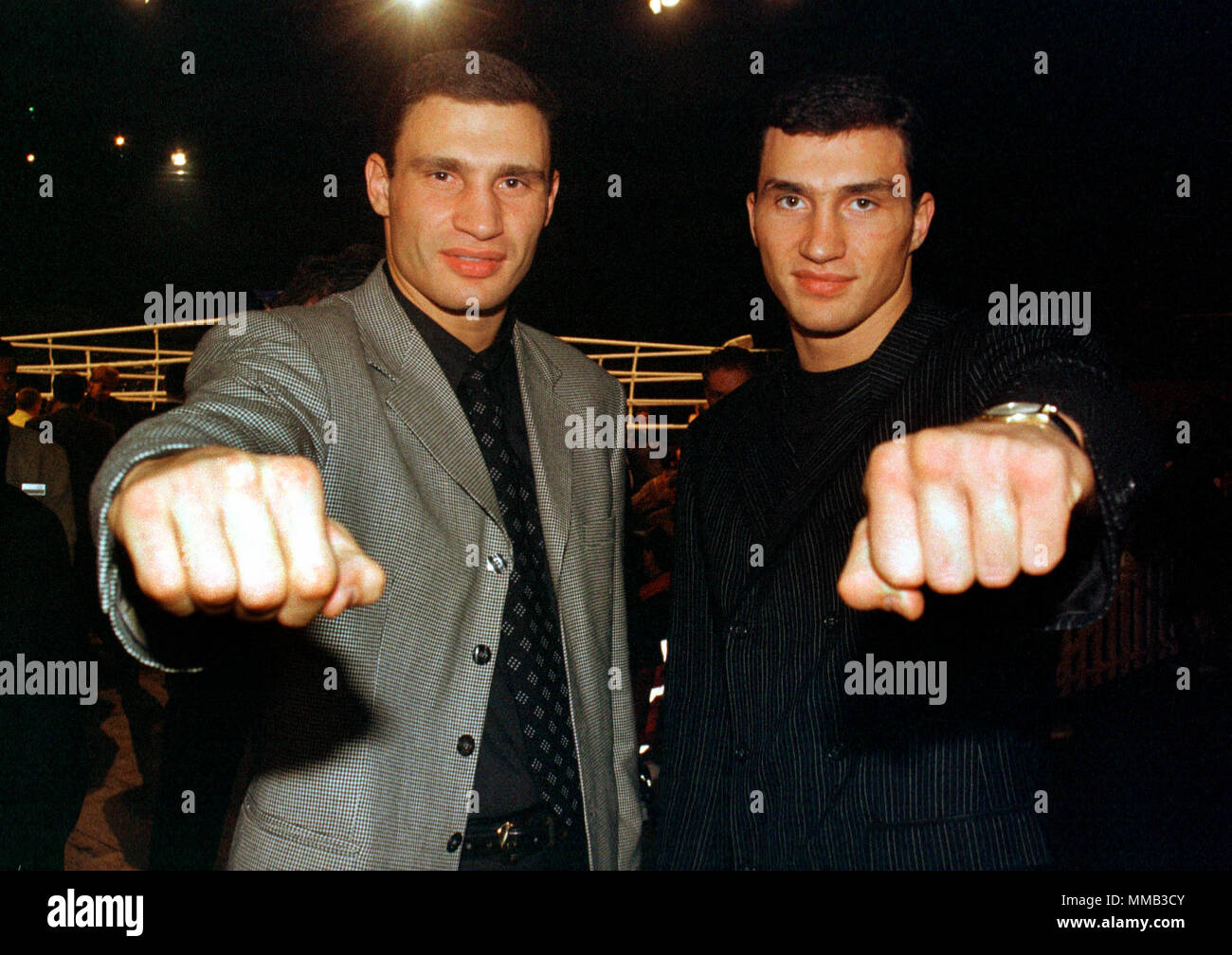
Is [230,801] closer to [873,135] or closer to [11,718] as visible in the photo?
[11,718]

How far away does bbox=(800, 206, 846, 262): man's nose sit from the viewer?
1.72 meters

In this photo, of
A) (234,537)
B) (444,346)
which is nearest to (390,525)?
(444,346)

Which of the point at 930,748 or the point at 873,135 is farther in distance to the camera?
the point at 873,135

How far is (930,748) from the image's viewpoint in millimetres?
1498

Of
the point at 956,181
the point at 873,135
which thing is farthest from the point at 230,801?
the point at 956,181

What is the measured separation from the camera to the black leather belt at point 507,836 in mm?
1421

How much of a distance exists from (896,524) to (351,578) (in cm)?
51

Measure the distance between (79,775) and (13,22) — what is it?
6.63 metres

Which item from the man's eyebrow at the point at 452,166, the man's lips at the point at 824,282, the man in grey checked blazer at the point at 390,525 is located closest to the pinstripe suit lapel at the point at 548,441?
the man in grey checked blazer at the point at 390,525

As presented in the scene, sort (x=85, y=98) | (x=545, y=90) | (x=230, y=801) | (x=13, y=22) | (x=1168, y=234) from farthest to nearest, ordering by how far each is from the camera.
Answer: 1. (x=1168, y=234)
2. (x=85, y=98)
3. (x=13, y=22)
4. (x=230, y=801)
5. (x=545, y=90)

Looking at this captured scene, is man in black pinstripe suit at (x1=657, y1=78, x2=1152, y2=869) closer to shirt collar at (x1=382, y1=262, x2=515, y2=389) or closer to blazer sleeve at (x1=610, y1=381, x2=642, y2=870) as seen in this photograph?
blazer sleeve at (x1=610, y1=381, x2=642, y2=870)

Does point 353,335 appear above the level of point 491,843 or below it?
above

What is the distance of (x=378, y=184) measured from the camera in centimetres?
177

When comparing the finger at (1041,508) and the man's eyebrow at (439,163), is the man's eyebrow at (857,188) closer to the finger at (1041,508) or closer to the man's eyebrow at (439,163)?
the man's eyebrow at (439,163)
